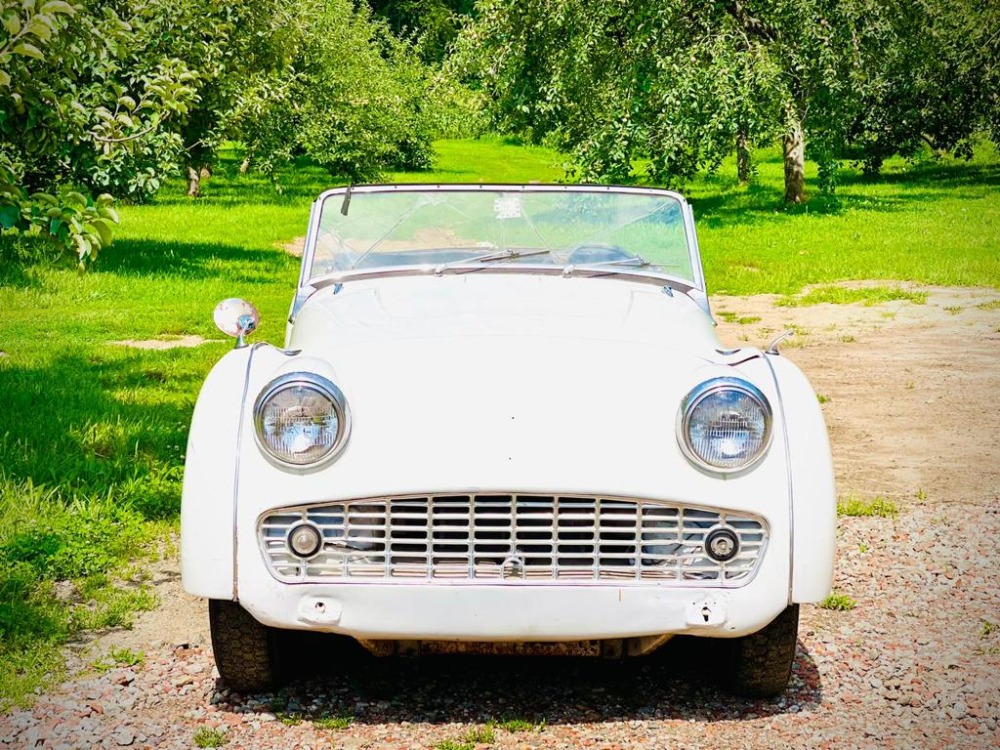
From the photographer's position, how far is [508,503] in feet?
11.4

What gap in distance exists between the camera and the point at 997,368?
33.0 ft

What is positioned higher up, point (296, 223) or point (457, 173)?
point (296, 223)

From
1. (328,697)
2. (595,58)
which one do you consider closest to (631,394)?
(328,697)

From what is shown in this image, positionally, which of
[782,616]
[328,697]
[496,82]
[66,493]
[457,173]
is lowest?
[457,173]

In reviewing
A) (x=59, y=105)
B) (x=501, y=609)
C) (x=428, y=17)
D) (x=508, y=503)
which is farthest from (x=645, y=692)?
(x=428, y=17)

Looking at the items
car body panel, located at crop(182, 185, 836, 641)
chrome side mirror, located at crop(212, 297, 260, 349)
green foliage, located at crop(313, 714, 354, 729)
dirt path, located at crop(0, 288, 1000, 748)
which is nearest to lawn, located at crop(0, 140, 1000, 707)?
dirt path, located at crop(0, 288, 1000, 748)

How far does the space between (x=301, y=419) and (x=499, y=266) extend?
1.63m

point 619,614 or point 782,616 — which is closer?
point 619,614

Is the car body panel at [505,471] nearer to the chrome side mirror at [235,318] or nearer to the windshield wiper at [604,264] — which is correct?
the chrome side mirror at [235,318]

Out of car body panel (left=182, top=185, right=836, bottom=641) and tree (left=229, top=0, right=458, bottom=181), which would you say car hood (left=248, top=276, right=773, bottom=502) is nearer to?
car body panel (left=182, top=185, right=836, bottom=641)

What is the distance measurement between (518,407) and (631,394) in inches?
13.6

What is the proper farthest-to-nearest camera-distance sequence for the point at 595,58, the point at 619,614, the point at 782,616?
1. the point at 595,58
2. the point at 782,616
3. the point at 619,614

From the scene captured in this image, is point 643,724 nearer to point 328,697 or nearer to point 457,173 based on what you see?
point 328,697

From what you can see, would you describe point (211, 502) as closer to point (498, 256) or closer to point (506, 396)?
point (506, 396)
